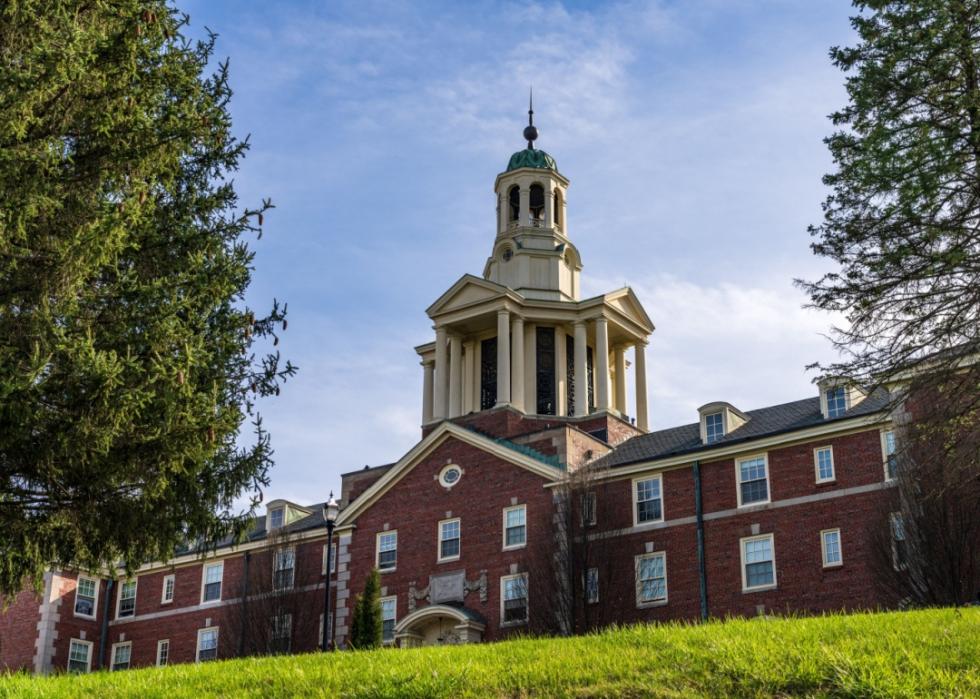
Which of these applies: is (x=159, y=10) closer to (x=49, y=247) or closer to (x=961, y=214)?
(x=49, y=247)

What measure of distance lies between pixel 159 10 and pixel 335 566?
95.3 ft

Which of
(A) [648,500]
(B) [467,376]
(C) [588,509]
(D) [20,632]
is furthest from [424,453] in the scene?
(D) [20,632]

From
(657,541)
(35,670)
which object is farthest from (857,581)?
(35,670)

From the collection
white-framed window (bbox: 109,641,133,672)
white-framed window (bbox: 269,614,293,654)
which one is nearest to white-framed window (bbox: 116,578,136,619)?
white-framed window (bbox: 109,641,133,672)

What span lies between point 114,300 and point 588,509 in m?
23.7

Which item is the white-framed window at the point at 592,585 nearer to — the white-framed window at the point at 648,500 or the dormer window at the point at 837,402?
the white-framed window at the point at 648,500

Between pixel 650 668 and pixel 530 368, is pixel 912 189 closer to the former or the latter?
pixel 650 668

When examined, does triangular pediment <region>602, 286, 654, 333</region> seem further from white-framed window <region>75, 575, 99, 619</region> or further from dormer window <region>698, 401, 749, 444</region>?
white-framed window <region>75, 575, 99, 619</region>

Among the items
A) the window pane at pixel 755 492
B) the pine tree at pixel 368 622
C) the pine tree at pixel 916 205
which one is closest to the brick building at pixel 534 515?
the window pane at pixel 755 492

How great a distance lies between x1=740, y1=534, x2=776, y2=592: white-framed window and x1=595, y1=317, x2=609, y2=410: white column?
11787 mm

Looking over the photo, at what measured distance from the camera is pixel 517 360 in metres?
48.2

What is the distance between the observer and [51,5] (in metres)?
18.2

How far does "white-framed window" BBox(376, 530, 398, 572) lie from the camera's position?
4359 cm

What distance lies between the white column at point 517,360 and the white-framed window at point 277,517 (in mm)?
10578
